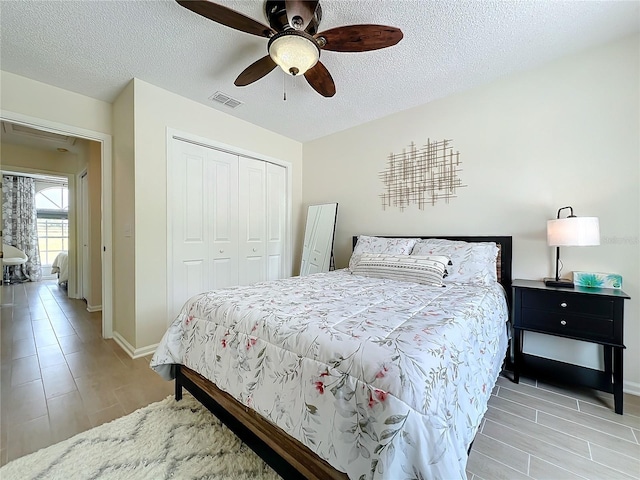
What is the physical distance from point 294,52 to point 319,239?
7.75 feet

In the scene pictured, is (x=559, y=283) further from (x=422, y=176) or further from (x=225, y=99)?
(x=225, y=99)

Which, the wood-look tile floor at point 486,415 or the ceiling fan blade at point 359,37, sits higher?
the ceiling fan blade at point 359,37

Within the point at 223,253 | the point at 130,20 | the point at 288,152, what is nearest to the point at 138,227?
the point at 223,253

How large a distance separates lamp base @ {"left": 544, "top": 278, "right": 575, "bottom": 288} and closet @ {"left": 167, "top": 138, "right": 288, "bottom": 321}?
9.69 ft

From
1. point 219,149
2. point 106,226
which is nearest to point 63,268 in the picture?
point 106,226

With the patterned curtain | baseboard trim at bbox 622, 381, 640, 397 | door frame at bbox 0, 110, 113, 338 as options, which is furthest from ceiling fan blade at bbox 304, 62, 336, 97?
the patterned curtain

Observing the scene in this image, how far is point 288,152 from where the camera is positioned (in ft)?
13.0

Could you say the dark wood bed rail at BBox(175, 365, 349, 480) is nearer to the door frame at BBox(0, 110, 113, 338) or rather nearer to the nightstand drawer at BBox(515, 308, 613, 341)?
the nightstand drawer at BBox(515, 308, 613, 341)

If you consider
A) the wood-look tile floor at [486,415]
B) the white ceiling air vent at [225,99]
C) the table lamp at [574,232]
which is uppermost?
the white ceiling air vent at [225,99]

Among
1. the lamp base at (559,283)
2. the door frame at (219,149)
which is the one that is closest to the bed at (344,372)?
the lamp base at (559,283)

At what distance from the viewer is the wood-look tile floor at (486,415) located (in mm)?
1309

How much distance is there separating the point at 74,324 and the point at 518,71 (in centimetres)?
537

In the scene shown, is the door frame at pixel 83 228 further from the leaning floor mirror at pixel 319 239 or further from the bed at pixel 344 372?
the bed at pixel 344 372

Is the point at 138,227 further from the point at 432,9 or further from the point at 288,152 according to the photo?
the point at 432,9
